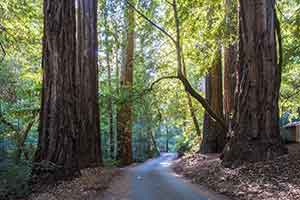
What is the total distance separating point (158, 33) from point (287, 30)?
8727 millimetres

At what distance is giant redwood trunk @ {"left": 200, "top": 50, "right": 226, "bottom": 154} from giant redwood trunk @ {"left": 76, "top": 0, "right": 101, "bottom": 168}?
4.65 meters

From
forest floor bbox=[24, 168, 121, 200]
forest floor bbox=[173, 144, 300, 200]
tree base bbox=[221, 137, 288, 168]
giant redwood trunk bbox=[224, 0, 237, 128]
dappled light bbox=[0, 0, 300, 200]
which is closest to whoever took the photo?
forest floor bbox=[173, 144, 300, 200]

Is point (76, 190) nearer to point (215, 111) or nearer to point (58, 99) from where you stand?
point (58, 99)

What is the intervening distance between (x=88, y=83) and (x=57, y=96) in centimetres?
402

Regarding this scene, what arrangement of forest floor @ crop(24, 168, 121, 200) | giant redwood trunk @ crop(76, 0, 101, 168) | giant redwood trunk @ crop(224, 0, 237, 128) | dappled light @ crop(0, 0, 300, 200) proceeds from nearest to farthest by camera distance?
forest floor @ crop(24, 168, 121, 200)
dappled light @ crop(0, 0, 300, 200)
giant redwood trunk @ crop(76, 0, 101, 168)
giant redwood trunk @ crop(224, 0, 237, 128)

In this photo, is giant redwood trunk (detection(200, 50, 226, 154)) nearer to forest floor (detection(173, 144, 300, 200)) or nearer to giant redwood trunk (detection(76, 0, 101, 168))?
giant redwood trunk (detection(76, 0, 101, 168))

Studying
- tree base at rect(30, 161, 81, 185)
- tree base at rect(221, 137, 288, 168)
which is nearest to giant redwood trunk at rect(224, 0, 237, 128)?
tree base at rect(221, 137, 288, 168)

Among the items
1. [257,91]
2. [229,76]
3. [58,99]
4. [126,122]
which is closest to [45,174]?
[58,99]

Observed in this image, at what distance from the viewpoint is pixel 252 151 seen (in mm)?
8531

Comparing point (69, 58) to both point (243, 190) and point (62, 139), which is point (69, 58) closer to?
point (62, 139)

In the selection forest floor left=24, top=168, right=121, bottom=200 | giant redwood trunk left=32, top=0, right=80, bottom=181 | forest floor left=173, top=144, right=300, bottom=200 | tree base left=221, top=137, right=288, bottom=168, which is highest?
giant redwood trunk left=32, top=0, right=80, bottom=181

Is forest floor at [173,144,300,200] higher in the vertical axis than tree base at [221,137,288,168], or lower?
lower

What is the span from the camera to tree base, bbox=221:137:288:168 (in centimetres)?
840

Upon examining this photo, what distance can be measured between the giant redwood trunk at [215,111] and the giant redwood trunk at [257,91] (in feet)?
16.7
